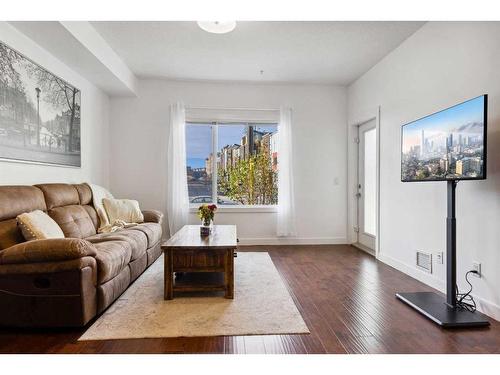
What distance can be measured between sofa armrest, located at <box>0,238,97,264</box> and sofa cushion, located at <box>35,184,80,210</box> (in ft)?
3.22

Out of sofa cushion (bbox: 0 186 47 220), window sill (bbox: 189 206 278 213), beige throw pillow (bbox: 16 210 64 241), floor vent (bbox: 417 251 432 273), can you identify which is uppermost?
sofa cushion (bbox: 0 186 47 220)

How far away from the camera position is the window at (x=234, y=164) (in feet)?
16.9

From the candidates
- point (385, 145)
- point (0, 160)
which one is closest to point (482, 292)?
point (385, 145)

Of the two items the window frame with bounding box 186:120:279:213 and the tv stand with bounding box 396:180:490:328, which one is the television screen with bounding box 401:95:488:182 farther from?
the window frame with bounding box 186:120:279:213

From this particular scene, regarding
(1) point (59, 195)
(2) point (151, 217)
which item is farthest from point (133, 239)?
(2) point (151, 217)

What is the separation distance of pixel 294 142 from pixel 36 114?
11.7 ft

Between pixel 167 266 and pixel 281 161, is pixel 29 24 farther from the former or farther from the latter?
pixel 281 161

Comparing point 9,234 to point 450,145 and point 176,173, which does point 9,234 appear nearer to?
point 176,173

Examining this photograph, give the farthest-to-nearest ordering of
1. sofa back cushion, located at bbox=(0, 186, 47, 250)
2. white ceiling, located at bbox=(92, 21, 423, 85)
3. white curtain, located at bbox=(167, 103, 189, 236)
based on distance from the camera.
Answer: white curtain, located at bbox=(167, 103, 189, 236) → white ceiling, located at bbox=(92, 21, 423, 85) → sofa back cushion, located at bbox=(0, 186, 47, 250)

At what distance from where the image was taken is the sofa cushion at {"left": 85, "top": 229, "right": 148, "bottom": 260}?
2.92 m

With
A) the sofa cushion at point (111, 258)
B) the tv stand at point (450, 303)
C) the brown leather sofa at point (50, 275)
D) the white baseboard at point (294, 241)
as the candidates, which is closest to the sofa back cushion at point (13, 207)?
the brown leather sofa at point (50, 275)

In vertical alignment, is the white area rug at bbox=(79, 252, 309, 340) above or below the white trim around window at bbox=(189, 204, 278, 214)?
below

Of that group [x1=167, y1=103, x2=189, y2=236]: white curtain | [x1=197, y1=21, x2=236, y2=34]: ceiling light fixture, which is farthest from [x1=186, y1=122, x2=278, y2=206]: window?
[x1=197, y1=21, x2=236, y2=34]: ceiling light fixture

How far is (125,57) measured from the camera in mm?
4004
